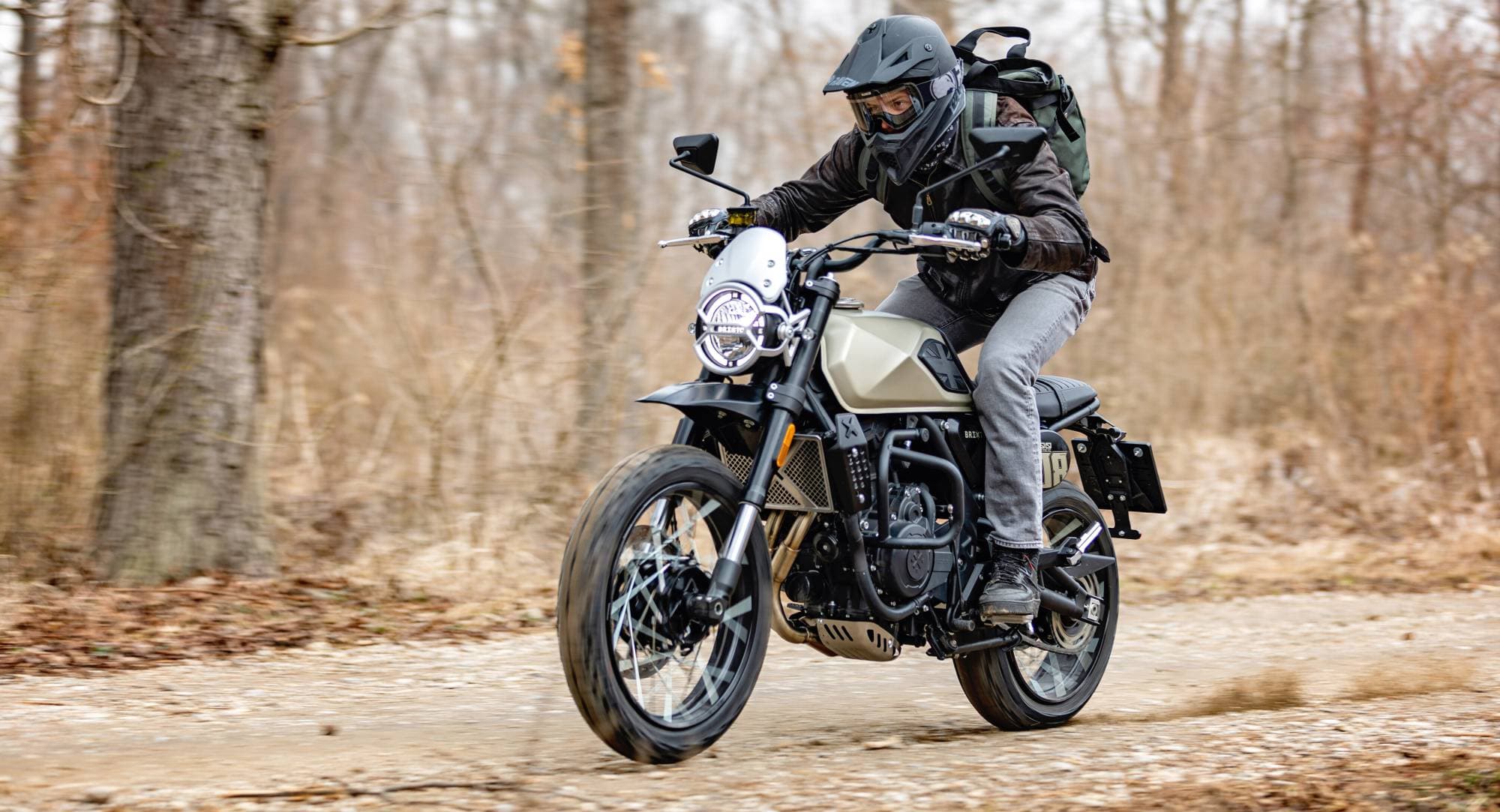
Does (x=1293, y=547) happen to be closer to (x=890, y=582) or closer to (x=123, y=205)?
(x=890, y=582)

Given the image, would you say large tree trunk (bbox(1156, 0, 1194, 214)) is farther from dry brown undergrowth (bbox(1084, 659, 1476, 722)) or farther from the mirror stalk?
the mirror stalk

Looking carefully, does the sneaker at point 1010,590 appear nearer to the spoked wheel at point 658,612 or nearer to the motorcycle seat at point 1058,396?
the motorcycle seat at point 1058,396

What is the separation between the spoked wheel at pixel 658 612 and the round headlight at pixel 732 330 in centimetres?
29


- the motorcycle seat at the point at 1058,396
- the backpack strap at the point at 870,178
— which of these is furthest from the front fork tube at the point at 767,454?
the motorcycle seat at the point at 1058,396

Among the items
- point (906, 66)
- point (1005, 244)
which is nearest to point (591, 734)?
point (1005, 244)

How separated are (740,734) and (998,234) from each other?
182 cm

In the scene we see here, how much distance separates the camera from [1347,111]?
14.7m

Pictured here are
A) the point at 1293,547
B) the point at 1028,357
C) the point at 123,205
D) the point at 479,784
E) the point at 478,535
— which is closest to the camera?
the point at 479,784

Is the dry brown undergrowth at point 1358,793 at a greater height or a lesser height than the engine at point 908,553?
lesser

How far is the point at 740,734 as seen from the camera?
4.93 meters

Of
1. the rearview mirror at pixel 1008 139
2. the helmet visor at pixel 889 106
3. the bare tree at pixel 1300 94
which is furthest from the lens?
the bare tree at pixel 1300 94

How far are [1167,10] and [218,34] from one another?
10368 millimetres

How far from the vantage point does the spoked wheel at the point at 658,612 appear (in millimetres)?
3988

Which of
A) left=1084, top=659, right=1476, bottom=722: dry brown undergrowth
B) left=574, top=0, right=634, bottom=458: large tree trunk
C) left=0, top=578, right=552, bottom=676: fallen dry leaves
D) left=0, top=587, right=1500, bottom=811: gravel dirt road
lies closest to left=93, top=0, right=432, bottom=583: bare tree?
left=0, top=578, right=552, bottom=676: fallen dry leaves
